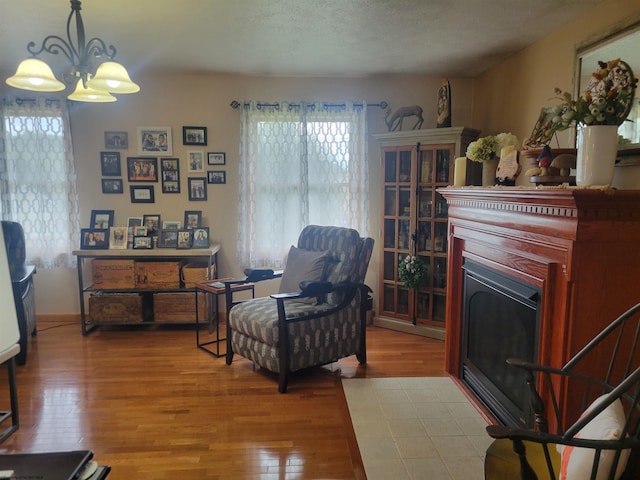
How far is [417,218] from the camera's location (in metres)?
4.12

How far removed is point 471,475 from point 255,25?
2909 mm

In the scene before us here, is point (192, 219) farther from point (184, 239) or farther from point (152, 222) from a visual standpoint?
point (152, 222)

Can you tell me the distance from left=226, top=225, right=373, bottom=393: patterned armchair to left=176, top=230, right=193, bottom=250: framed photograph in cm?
105

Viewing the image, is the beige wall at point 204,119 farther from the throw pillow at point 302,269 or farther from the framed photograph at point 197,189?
the throw pillow at point 302,269

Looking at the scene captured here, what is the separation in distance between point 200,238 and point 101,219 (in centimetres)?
100

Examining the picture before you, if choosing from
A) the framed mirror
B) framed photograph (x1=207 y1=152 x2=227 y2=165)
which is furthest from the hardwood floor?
the framed mirror

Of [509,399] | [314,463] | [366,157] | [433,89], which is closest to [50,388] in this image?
[314,463]

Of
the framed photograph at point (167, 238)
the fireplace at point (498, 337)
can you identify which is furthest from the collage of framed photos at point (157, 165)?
the fireplace at point (498, 337)

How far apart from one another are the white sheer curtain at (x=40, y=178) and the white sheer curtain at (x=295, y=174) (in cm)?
162

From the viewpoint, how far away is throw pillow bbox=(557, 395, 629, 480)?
1.20m

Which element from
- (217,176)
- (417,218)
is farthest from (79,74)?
(417,218)

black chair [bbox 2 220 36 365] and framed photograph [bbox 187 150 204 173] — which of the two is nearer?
black chair [bbox 2 220 36 365]

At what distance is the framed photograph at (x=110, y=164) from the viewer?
436cm

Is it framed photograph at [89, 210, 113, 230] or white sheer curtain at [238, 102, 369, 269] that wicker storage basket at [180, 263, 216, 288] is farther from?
framed photograph at [89, 210, 113, 230]
